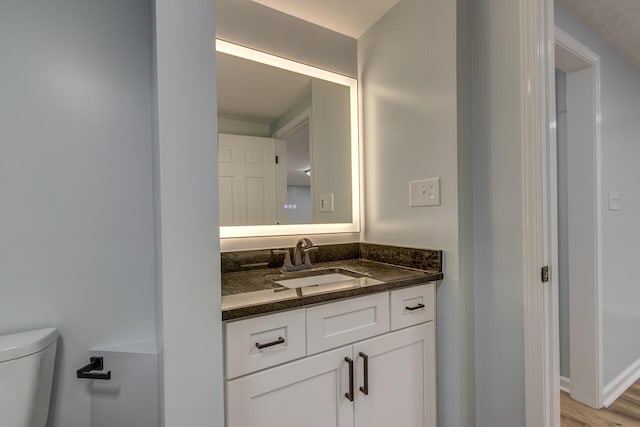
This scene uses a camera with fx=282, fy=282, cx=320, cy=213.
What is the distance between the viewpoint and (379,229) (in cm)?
159

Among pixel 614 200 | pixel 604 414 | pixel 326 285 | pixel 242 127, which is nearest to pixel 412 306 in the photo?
pixel 326 285

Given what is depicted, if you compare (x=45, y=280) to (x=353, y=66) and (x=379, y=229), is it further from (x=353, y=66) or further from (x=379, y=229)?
(x=353, y=66)

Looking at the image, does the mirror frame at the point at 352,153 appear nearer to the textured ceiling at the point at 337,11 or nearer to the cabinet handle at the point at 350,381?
the textured ceiling at the point at 337,11

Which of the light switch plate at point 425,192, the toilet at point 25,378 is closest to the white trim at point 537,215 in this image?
the light switch plate at point 425,192

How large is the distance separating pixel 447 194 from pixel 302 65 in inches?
41.6

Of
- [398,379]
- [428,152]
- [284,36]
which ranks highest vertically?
[284,36]

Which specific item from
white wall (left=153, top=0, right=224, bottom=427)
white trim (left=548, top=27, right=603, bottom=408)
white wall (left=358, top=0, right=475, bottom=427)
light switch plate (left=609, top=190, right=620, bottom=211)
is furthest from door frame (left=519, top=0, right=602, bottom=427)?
light switch plate (left=609, top=190, right=620, bottom=211)

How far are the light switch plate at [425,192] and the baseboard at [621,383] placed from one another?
1771mm

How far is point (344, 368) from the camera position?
992mm

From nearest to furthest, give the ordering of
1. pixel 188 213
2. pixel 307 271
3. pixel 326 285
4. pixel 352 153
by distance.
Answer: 1. pixel 188 213
2. pixel 326 285
3. pixel 307 271
4. pixel 352 153

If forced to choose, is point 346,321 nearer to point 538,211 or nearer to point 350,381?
point 350,381

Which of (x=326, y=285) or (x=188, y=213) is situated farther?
(x=326, y=285)

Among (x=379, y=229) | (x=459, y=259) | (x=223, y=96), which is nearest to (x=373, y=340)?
(x=459, y=259)

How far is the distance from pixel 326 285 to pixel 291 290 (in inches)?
5.8
